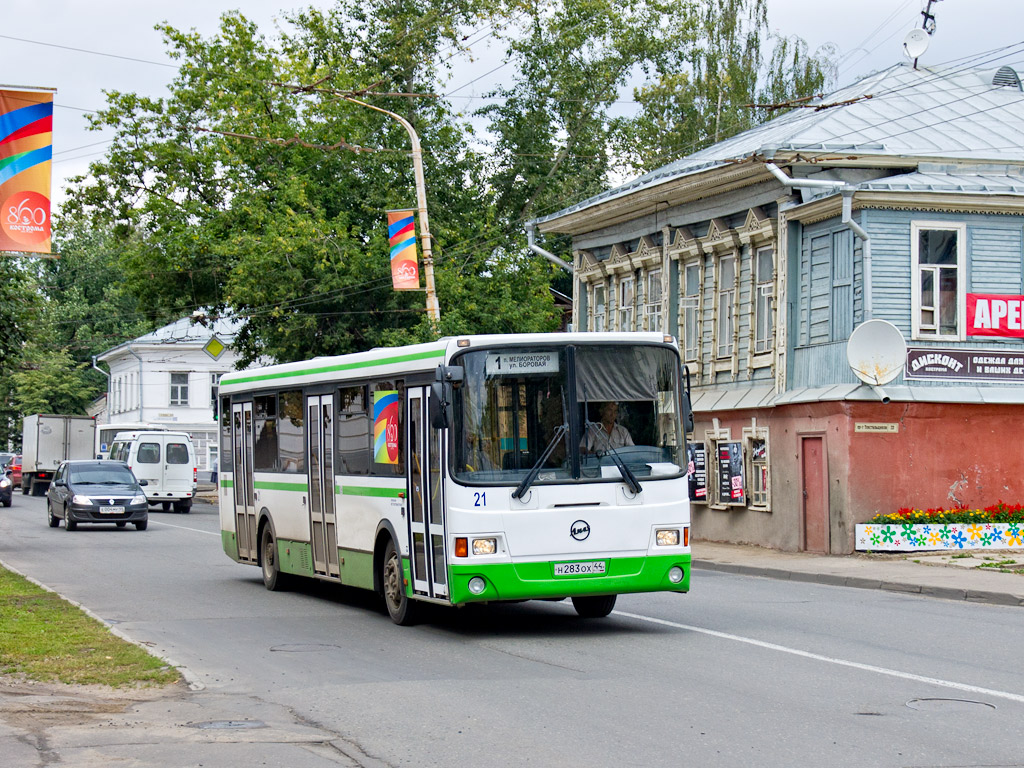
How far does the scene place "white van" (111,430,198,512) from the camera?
146 feet

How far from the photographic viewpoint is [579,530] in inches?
502

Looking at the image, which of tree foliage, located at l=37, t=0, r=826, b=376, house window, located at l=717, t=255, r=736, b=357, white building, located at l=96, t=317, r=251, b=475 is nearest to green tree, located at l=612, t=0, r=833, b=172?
tree foliage, located at l=37, t=0, r=826, b=376

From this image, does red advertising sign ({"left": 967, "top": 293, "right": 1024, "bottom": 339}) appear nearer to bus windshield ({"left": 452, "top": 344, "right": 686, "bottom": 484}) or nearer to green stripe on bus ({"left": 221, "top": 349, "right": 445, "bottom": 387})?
green stripe on bus ({"left": 221, "top": 349, "right": 445, "bottom": 387})

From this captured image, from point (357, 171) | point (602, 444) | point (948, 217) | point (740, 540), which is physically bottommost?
point (740, 540)

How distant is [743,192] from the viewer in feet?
92.1

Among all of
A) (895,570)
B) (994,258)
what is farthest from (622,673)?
(994,258)

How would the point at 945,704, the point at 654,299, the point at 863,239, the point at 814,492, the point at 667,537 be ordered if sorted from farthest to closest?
the point at 654,299, the point at 814,492, the point at 863,239, the point at 667,537, the point at 945,704

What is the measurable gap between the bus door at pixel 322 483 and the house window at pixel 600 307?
18.9m

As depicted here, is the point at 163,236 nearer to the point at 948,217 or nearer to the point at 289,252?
the point at 289,252

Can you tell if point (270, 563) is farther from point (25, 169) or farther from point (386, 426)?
point (25, 169)

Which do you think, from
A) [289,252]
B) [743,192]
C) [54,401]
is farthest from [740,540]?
[54,401]

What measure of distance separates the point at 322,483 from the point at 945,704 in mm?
8610

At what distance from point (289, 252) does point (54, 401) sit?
5044 cm

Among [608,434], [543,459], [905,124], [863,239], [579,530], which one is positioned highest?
[905,124]
